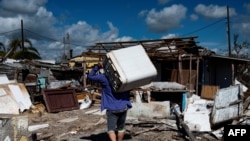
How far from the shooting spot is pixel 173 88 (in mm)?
15492

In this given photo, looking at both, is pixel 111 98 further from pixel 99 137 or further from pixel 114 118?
pixel 99 137

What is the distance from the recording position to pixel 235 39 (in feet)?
121

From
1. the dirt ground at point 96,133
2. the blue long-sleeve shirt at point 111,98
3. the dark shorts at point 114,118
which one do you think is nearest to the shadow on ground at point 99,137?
the dirt ground at point 96,133

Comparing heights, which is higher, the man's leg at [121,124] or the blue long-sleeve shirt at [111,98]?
the blue long-sleeve shirt at [111,98]

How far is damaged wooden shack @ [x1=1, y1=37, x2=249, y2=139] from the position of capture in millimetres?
10828

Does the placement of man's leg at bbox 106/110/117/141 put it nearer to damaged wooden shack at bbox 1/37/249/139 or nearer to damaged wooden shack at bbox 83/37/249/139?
damaged wooden shack at bbox 1/37/249/139

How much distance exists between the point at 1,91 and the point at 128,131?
23.4 feet

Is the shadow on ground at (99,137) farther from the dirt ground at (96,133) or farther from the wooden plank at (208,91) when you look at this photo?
the wooden plank at (208,91)

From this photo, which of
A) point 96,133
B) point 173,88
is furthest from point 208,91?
point 96,133

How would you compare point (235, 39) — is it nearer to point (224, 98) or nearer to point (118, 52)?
point (224, 98)

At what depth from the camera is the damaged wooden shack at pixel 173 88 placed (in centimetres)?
1083

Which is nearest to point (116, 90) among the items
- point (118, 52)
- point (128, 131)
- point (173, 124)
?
point (118, 52)

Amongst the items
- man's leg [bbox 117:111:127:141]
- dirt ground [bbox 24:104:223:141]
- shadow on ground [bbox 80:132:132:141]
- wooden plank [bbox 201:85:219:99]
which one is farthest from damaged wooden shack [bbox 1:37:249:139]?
man's leg [bbox 117:111:127:141]

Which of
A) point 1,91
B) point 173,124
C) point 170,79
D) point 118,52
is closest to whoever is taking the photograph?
point 118,52
